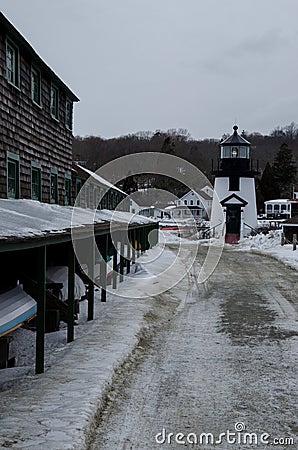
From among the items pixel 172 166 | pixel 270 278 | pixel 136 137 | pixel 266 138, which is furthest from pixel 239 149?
pixel 266 138

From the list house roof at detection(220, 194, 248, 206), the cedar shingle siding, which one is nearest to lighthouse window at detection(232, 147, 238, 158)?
house roof at detection(220, 194, 248, 206)

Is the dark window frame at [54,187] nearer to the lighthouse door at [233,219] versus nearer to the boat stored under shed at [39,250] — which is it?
the boat stored under shed at [39,250]

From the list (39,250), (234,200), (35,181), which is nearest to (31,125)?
(35,181)

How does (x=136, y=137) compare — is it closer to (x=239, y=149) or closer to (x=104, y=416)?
(x=239, y=149)

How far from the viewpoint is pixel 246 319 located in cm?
1193

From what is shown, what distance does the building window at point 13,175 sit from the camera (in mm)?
13141

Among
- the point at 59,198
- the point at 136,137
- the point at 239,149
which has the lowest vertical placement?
the point at 59,198

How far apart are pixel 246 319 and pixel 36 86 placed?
864 centimetres

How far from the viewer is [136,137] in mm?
105875

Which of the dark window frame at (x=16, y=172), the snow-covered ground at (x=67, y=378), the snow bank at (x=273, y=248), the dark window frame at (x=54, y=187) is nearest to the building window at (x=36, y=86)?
the dark window frame at (x=16, y=172)

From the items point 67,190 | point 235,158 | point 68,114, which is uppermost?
point 235,158

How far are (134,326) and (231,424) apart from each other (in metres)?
4.64

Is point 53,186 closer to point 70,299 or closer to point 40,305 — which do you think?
point 70,299

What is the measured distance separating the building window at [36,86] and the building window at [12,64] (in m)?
1.49
